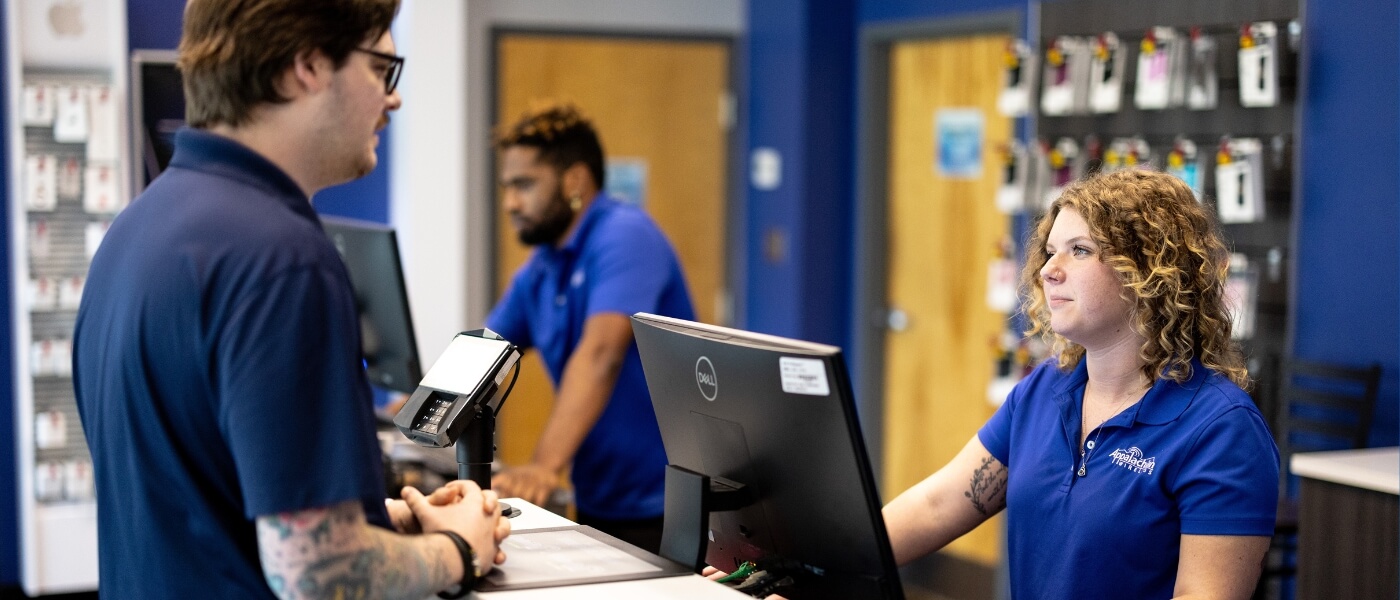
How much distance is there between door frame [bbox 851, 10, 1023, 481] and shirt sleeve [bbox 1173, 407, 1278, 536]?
12.6 ft

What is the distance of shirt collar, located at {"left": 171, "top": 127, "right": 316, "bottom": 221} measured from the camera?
134 cm

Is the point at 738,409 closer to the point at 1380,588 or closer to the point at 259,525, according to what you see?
the point at 259,525

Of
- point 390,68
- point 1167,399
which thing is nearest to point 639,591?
point 390,68

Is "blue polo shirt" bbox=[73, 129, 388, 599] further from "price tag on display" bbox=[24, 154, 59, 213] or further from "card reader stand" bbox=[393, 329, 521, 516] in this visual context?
"price tag on display" bbox=[24, 154, 59, 213]

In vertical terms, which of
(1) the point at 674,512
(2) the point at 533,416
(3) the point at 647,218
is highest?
(3) the point at 647,218

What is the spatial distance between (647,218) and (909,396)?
257 centimetres

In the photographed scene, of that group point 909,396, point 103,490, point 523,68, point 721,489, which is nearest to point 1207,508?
point 721,489

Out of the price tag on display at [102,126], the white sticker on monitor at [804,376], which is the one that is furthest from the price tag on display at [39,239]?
the white sticker on monitor at [804,376]

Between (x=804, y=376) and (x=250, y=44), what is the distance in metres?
0.64

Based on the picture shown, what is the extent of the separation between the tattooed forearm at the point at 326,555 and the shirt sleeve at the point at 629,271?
164cm

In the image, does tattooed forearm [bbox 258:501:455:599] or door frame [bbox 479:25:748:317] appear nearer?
tattooed forearm [bbox 258:501:455:599]

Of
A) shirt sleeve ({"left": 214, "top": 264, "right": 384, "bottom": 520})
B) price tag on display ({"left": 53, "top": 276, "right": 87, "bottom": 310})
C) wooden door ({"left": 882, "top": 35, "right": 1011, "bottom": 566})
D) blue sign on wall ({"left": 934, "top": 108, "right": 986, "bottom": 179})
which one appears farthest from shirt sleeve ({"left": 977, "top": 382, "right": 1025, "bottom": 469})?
price tag on display ({"left": 53, "top": 276, "right": 87, "bottom": 310})

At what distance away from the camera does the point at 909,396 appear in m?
5.49

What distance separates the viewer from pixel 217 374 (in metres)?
1.28
